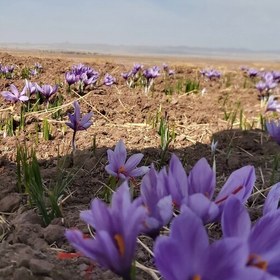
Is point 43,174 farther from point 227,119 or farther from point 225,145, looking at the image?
point 227,119

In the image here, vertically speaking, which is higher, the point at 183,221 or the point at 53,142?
the point at 183,221

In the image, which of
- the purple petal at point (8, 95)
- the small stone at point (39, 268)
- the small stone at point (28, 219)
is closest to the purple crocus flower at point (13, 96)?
the purple petal at point (8, 95)

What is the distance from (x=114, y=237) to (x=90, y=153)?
1910mm

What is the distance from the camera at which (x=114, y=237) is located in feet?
2.10

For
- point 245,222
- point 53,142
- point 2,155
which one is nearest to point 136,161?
point 245,222

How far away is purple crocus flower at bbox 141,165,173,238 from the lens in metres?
0.72

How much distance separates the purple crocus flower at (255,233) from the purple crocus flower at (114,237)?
0.38ft

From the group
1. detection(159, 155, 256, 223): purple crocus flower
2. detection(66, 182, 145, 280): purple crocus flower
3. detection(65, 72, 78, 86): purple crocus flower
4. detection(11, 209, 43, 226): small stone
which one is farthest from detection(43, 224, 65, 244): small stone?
detection(65, 72, 78, 86): purple crocus flower

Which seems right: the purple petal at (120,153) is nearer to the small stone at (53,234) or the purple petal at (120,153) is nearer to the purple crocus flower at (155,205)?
the small stone at (53,234)

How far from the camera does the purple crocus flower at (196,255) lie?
1.93 ft

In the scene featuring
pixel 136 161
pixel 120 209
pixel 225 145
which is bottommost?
pixel 225 145

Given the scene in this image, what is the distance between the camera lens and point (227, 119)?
168 inches

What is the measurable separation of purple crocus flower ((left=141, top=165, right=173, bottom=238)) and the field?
0.38 feet

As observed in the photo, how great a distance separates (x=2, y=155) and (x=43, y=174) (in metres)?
0.46
